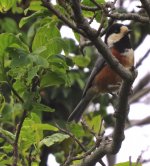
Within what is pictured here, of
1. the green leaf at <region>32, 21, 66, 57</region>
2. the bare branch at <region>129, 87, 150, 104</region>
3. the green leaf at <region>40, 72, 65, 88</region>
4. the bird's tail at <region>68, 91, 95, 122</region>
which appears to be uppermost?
the green leaf at <region>32, 21, 66, 57</region>

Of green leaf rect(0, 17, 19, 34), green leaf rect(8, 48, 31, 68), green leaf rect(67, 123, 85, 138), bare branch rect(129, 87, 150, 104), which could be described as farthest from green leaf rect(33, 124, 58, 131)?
bare branch rect(129, 87, 150, 104)

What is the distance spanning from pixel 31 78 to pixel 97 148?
1.52ft

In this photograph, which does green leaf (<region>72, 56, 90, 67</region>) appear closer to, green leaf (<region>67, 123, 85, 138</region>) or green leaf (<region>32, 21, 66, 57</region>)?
green leaf (<region>67, 123, 85, 138</region>)

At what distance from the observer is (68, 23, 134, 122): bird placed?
10.8ft

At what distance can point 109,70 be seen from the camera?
134 inches

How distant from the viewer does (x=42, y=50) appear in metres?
1.86

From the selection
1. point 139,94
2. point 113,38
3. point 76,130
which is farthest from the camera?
point 139,94

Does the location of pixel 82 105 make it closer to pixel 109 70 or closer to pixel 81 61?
pixel 109 70

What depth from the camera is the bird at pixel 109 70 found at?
3303 mm

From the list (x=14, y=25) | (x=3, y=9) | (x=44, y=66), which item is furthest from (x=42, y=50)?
(x=14, y=25)

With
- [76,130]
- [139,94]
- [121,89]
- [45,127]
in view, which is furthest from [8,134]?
[139,94]

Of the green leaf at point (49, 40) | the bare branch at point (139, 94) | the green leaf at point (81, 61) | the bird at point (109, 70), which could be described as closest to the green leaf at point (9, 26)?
the bird at point (109, 70)

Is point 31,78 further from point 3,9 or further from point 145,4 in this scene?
point 145,4

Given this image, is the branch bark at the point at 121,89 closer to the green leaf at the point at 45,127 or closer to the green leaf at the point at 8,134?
the green leaf at the point at 45,127
